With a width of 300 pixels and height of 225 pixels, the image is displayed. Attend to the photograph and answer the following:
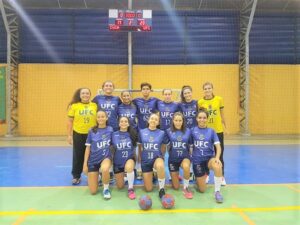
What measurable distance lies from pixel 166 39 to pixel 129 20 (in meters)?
1.98

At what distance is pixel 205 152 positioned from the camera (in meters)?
5.21

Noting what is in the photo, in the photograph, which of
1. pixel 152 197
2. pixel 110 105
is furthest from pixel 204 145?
pixel 110 105

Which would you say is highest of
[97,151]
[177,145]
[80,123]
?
[80,123]

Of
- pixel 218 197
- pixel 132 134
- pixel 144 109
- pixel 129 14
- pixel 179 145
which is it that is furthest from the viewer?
pixel 129 14

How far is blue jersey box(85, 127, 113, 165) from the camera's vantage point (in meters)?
5.23

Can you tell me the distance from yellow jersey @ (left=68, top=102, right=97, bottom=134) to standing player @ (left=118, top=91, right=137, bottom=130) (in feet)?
1.63

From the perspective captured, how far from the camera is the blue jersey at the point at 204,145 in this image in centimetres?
520

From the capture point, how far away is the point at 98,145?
5250 mm

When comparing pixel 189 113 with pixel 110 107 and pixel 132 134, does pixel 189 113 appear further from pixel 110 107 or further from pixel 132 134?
pixel 110 107

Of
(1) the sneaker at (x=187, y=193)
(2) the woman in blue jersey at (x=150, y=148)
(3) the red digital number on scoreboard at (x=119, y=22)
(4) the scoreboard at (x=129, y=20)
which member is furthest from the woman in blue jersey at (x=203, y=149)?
(3) the red digital number on scoreboard at (x=119, y=22)

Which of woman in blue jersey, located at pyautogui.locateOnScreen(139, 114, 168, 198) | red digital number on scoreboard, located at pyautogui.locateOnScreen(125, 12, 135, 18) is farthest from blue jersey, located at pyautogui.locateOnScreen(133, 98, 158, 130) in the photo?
red digital number on scoreboard, located at pyautogui.locateOnScreen(125, 12, 135, 18)

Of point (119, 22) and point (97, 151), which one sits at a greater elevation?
→ point (119, 22)

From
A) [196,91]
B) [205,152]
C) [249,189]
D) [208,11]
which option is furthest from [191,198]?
[208,11]

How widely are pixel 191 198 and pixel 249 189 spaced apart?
118cm
